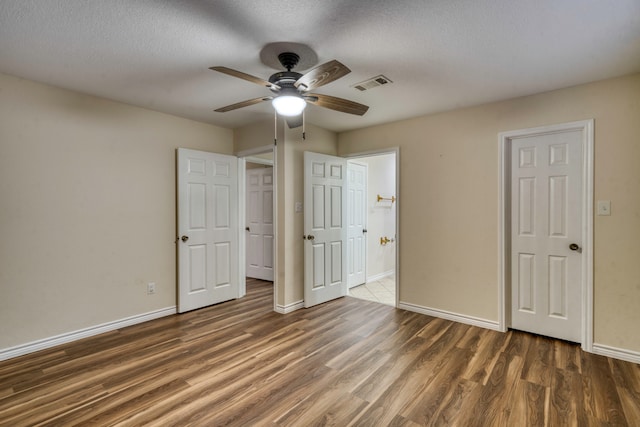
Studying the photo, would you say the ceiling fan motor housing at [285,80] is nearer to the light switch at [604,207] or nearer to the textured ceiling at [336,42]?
the textured ceiling at [336,42]

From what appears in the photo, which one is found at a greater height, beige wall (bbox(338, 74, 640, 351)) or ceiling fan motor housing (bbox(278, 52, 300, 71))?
ceiling fan motor housing (bbox(278, 52, 300, 71))

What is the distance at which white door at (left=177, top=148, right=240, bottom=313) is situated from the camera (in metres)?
3.73

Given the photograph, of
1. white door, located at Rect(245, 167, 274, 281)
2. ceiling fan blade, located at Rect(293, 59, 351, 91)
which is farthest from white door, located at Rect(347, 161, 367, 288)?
ceiling fan blade, located at Rect(293, 59, 351, 91)

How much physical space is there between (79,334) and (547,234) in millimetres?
4560

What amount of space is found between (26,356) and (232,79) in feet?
9.53

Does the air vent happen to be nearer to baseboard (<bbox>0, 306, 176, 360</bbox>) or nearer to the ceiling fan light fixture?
the ceiling fan light fixture

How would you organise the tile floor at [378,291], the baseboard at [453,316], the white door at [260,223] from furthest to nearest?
the white door at [260,223] → the tile floor at [378,291] → the baseboard at [453,316]

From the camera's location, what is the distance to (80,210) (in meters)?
2.97

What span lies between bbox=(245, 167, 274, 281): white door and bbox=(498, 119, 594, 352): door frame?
3477 mm

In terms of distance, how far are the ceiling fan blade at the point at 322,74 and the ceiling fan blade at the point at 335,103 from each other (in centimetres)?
13

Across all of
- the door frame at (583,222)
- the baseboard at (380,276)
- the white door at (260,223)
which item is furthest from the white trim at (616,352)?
the white door at (260,223)

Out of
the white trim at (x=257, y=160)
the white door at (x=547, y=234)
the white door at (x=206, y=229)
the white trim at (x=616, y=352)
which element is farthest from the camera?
the white trim at (x=257, y=160)

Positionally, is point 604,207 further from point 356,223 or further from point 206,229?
point 206,229

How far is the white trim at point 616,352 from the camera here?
2.51 meters
